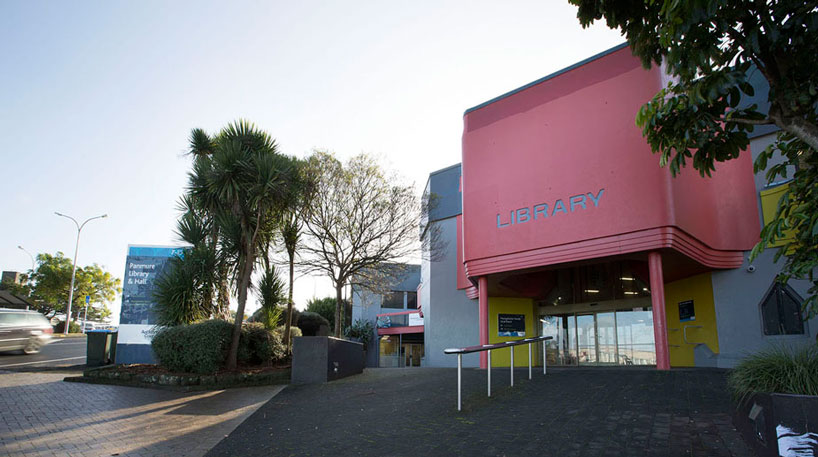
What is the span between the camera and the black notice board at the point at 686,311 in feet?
47.6

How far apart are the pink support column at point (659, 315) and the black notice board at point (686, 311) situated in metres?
4.05

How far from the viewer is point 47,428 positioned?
592 cm

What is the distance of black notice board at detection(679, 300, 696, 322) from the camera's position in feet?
47.6

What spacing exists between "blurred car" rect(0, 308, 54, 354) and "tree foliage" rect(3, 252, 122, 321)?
28.0m

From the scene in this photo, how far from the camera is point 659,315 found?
11.2m

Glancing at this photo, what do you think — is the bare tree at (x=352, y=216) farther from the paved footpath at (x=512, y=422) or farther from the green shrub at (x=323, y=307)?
the green shrub at (x=323, y=307)

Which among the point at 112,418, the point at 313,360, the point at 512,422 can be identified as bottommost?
the point at 112,418

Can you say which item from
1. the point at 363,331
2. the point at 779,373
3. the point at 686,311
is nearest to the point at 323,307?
the point at 363,331

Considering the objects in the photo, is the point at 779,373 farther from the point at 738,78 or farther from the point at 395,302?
the point at 395,302

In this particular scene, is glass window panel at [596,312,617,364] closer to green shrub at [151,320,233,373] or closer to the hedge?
the hedge

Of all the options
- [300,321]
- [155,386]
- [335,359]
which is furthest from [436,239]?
[155,386]

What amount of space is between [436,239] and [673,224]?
32.8ft

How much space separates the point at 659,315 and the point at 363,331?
23.3m

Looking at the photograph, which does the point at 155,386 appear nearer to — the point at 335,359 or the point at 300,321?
the point at 335,359
